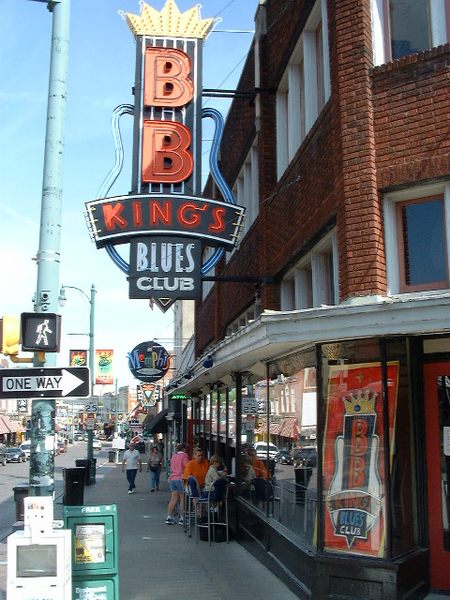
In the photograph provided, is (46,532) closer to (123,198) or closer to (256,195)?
(123,198)

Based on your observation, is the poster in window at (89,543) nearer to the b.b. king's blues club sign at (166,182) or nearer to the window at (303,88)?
the b.b. king's blues club sign at (166,182)

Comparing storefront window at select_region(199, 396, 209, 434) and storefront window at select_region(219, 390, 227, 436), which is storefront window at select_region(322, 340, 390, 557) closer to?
storefront window at select_region(219, 390, 227, 436)

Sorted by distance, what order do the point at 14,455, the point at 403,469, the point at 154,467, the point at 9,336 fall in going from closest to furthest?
the point at 403,469 → the point at 9,336 → the point at 154,467 → the point at 14,455

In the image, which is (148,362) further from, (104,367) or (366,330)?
(366,330)

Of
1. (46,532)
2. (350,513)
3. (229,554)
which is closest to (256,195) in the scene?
(229,554)

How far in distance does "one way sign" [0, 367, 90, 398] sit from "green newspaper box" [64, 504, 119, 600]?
1.07 metres

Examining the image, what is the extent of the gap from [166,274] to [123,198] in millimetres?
1325

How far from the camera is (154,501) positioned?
63.2 feet

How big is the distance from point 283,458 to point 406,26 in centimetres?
563

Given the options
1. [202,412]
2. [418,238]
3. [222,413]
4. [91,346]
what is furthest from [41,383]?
[91,346]

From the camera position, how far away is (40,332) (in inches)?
261

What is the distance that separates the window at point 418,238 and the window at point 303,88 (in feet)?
7.15

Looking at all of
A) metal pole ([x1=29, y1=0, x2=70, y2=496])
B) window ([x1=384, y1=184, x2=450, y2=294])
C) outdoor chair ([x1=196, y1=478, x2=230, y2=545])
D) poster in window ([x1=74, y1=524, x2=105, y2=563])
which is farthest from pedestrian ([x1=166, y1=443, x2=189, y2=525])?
window ([x1=384, y1=184, x2=450, y2=294])

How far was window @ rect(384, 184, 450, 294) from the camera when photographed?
7.34 metres
